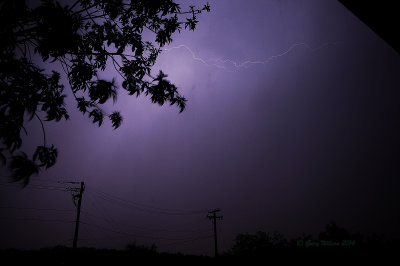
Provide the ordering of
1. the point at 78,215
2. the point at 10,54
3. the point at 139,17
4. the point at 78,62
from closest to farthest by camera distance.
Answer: the point at 10,54 → the point at 78,62 → the point at 139,17 → the point at 78,215

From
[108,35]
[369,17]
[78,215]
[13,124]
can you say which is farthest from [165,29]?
[78,215]

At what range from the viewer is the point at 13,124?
303cm

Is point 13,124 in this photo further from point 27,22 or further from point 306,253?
point 306,253

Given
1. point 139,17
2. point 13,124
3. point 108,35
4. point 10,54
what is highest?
point 139,17

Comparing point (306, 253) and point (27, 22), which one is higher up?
point (27, 22)

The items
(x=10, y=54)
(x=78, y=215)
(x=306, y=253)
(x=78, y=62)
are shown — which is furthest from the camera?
(x=78, y=215)

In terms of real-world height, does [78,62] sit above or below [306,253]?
above

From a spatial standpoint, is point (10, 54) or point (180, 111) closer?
point (10, 54)

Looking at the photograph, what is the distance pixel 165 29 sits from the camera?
5.07 metres

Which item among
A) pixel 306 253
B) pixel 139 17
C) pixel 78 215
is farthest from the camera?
pixel 78 215

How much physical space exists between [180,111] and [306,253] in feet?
13.6

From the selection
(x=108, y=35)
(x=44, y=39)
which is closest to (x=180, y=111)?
(x=108, y=35)

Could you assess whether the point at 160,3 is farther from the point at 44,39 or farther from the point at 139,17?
the point at 44,39

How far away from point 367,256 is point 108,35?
6310 mm
